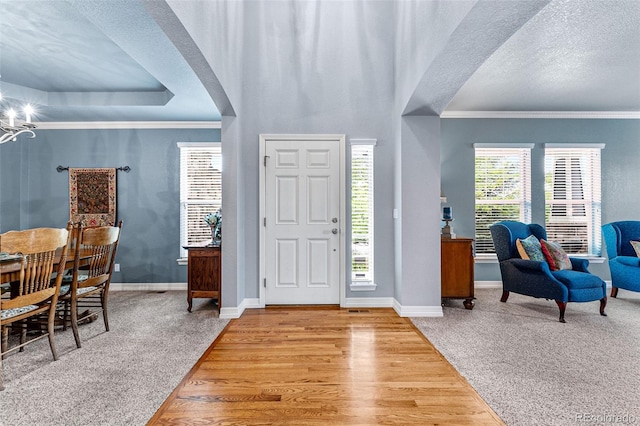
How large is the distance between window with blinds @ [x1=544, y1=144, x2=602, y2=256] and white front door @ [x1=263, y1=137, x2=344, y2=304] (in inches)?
142

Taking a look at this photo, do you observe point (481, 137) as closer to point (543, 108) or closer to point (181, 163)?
point (543, 108)

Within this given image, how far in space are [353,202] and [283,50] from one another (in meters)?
2.07

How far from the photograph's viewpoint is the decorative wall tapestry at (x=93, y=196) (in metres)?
4.74

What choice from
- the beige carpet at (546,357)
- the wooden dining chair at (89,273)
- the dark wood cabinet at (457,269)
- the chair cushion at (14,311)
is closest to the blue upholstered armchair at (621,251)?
the beige carpet at (546,357)

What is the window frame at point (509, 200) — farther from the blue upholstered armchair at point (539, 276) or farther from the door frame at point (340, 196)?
the door frame at point (340, 196)

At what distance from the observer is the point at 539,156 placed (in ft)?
15.6

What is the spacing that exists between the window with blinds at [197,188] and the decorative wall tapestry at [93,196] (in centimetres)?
110

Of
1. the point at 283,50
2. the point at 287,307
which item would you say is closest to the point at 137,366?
the point at 287,307

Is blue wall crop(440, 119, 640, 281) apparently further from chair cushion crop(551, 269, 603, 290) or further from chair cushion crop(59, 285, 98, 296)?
chair cushion crop(59, 285, 98, 296)

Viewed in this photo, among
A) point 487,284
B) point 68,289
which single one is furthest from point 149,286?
point 487,284

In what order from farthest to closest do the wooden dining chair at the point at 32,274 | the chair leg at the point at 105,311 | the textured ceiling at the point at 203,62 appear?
the chair leg at the point at 105,311
the textured ceiling at the point at 203,62
the wooden dining chair at the point at 32,274

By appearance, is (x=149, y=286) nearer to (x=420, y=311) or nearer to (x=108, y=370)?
(x=108, y=370)

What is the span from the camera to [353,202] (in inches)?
150

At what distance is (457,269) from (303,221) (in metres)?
1.97
